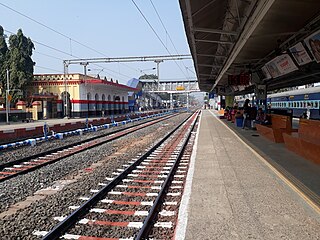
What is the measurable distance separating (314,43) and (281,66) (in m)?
4.25

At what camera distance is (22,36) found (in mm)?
43500

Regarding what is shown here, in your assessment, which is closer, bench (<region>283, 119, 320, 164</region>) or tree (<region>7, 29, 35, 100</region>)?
bench (<region>283, 119, 320, 164</region>)

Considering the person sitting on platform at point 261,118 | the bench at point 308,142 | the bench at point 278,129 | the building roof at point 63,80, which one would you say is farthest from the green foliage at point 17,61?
the bench at point 308,142

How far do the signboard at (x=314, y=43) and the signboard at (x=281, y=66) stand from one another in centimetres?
228

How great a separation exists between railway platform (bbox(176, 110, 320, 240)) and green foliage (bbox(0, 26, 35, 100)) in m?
36.5

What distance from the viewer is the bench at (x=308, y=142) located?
8.82m

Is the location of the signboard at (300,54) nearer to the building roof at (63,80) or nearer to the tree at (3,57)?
the building roof at (63,80)

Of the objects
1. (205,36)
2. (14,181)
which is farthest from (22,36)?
(14,181)

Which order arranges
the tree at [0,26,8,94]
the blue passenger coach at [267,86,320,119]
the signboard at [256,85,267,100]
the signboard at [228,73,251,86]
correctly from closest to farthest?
the signboard at [256,85,267,100] → the signboard at [228,73,251,86] → the blue passenger coach at [267,86,320,119] → the tree at [0,26,8,94]

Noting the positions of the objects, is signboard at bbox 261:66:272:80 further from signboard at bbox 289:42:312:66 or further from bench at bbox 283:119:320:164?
bench at bbox 283:119:320:164

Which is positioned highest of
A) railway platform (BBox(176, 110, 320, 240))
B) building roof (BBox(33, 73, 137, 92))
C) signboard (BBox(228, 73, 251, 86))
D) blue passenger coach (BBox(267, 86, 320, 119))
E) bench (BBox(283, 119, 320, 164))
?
building roof (BBox(33, 73, 137, 92))

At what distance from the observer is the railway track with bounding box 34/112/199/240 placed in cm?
467

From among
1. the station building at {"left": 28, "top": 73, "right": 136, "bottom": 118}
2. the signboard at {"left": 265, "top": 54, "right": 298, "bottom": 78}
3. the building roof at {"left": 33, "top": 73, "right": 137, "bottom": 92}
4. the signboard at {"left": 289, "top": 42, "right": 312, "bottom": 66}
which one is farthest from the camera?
the building roof at {"left": 33, "top": 73, "right": 137, "bottom": 92}

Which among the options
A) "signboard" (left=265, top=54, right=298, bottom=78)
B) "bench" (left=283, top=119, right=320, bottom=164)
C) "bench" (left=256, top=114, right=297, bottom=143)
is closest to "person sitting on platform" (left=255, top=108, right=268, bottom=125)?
"bench" (left=256, top=114, right=297, bottom=143)
